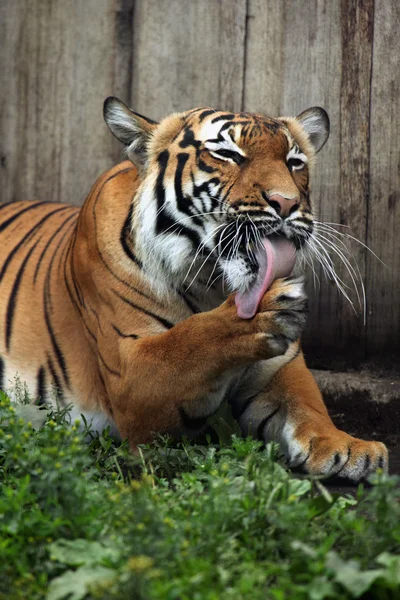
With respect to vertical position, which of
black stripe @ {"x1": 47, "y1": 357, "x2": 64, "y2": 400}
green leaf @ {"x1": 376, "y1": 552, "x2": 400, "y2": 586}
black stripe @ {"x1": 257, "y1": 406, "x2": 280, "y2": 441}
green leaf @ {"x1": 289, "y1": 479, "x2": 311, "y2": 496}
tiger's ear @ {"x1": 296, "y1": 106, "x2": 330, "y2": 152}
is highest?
tiger's ear @ {"x1": 296, "y1": 106, "x2": 330, "y2": 152}

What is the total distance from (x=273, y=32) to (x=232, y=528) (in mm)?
2647

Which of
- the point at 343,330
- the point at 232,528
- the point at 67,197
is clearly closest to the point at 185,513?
the point at 232,528

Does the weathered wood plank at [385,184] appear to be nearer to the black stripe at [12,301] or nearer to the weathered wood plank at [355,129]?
the weathered wood plank at [355,129]

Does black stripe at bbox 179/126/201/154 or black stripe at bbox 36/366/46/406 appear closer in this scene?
black stripe at bbox 179/126/201/154

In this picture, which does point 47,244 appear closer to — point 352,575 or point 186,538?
point 186,538

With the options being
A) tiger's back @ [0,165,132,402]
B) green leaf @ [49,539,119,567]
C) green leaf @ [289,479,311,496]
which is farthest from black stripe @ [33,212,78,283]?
green leaf @ [49,539,119,567]

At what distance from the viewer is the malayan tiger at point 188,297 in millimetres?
2746

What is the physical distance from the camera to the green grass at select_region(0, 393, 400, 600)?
1.69 meters

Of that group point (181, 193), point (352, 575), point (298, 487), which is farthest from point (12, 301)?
point (352, 575)

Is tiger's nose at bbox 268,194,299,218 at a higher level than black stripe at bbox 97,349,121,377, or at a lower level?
higher

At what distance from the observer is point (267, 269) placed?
2.71m

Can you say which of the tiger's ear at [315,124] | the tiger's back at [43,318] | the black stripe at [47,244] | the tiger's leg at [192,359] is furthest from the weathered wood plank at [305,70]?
the tiger's leg at [192,359]

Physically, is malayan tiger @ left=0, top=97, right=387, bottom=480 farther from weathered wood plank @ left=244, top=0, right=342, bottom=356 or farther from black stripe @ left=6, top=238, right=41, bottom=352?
weathered wood plank @ left=244, top=0, right=342, bottom=356

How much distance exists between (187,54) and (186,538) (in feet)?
9.04
